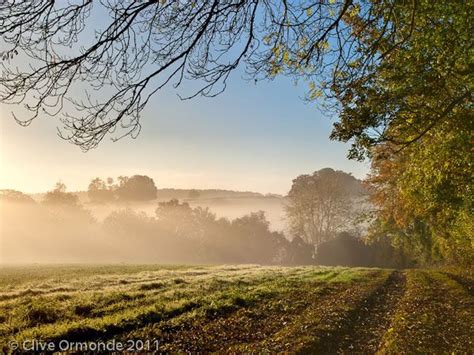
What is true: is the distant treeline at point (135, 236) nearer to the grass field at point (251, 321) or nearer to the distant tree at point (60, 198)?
the distant tree at point (60, 198)

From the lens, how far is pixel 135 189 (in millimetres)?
130500

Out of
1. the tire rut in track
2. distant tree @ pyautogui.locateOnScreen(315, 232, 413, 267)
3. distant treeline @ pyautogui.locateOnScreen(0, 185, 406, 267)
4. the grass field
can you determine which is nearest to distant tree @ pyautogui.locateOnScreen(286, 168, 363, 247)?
distant treeline @ pyautogui.locateOnScreen(0, 185, 406, 267)

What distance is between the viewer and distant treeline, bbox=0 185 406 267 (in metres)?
79.8

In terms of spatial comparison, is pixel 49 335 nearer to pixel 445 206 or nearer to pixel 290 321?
pixel 290 321

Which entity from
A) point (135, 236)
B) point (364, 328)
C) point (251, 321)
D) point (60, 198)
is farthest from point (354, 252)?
point (60, 198)

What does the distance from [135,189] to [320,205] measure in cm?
7898

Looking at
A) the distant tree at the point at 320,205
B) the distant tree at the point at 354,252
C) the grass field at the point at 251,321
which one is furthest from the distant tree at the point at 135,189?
the grass field at the point at 251,321

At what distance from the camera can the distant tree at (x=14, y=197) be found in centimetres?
10144

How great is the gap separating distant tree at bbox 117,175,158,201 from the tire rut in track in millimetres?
117469

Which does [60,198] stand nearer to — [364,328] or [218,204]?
[218,204]

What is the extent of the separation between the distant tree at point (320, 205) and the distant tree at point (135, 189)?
7096 centimetres

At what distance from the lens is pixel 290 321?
11.6 m

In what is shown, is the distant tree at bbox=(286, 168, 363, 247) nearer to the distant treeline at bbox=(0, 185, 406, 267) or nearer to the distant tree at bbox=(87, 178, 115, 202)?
the distant treeline at bbox=(0, 185, 406, 267)

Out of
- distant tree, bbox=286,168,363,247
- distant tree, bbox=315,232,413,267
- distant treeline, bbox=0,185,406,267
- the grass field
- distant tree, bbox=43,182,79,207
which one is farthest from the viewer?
distant tree, bbox=43,182,79,207
